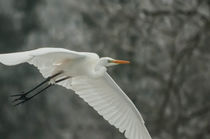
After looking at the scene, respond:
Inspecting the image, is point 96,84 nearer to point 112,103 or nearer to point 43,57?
point 112,103

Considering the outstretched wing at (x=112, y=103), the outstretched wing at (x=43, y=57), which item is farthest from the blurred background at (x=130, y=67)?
the outstretched wing at (x=43, y=57)

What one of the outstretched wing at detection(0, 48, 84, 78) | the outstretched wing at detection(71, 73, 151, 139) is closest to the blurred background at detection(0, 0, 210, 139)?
the outstretched wing at detection(71, 73, 151, 139)

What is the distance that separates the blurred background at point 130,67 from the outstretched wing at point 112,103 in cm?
283

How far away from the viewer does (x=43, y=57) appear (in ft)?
12.4

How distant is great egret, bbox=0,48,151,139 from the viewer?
4016 mm

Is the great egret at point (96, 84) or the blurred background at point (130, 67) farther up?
the great egret at point (96, 84)

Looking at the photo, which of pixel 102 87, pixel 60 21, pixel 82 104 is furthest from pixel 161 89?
pixel 102 87

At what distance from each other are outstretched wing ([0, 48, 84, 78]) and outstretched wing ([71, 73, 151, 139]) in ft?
0.85

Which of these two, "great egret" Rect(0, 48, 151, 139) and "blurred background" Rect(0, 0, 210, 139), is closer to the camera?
"great egret" Rect(0, 48, 151, 139)

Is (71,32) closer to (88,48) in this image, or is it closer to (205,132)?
(88,48)

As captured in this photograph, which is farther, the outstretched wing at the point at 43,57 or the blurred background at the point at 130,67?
the blurred background at the point at 130,67

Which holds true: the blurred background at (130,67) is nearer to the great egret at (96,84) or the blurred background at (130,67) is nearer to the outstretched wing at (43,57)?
the great egret at (96,84)

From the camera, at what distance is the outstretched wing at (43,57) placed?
3.28 m

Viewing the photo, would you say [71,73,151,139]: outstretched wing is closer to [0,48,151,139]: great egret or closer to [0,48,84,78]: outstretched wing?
[0,48,151,139]: great egret
